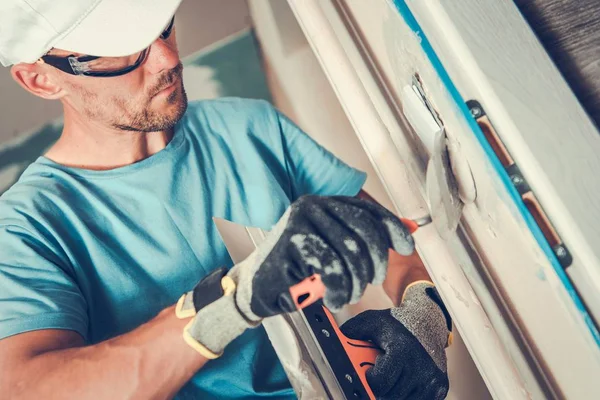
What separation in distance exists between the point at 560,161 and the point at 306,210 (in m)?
0.27

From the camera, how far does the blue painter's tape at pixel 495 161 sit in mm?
372

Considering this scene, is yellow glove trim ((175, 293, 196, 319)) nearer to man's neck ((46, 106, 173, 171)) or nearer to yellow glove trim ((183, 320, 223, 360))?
yellow glove trim ((183, 320, 223, 360))

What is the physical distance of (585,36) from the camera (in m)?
0.44

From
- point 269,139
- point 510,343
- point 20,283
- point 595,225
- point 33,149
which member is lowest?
point 510,343

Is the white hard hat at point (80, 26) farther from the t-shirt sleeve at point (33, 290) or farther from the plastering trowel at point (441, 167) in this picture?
the plastering trowel at point (441, 167)

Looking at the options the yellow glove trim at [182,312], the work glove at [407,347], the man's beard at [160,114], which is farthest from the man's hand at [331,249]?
the man's beard at [160,114]

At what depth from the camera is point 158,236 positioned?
32.9 inches

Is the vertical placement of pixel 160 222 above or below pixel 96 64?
below

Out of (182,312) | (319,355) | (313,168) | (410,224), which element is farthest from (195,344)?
(313,168)

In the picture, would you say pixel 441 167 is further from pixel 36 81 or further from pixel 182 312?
pixel 36 81

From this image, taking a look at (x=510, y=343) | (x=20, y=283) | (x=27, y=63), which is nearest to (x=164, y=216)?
(x=20, y=283)

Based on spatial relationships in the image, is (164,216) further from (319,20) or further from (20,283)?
(319,20)

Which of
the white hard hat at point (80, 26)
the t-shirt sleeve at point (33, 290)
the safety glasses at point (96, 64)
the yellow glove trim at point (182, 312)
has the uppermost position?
the white hard hat at point (80, 26)

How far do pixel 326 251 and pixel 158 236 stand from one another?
16.0 inches
